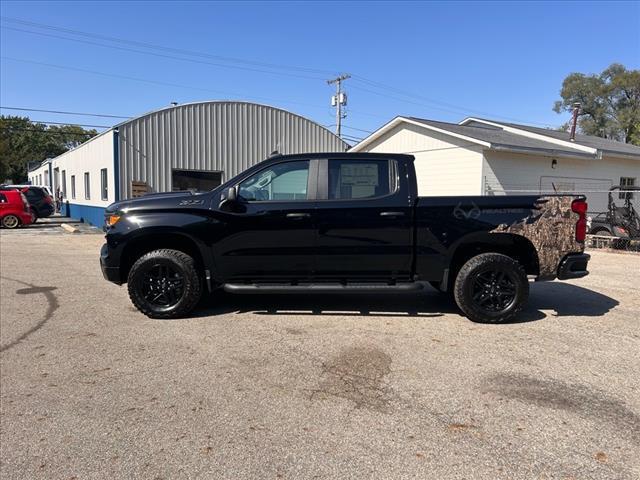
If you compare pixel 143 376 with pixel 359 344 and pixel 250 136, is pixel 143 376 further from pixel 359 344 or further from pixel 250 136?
pixel 250 136

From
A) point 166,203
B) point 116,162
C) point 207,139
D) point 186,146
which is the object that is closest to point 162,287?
point 166,203

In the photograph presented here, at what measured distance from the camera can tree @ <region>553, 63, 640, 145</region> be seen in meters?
53.7

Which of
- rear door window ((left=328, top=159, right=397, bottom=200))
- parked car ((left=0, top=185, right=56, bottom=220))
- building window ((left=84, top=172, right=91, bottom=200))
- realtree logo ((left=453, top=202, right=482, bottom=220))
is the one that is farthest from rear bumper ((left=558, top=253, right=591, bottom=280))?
parked car ((left=0, top=185, right=56, bottom=220))

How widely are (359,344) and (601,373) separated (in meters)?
2.21

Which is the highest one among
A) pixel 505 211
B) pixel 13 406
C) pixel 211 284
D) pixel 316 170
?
pixel 316 170

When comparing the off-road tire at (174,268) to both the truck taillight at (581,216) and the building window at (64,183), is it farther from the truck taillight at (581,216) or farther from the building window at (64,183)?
the building window at (64,183)

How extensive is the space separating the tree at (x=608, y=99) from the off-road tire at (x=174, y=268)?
191ft

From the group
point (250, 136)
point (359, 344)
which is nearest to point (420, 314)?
point (359, 344)

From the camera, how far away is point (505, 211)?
5.84 m

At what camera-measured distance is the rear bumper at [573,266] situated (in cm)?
590

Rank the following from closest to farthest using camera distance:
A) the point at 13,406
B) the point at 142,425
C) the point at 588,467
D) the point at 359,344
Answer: the point at 588,467 < the point at 142,425 < the point at 13,406 < the point at 359,344

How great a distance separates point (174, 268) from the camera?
19.8 feet

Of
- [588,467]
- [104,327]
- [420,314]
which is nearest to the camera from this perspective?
[588,467]

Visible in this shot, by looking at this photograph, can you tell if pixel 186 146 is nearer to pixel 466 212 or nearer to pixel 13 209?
pixel 13 209
